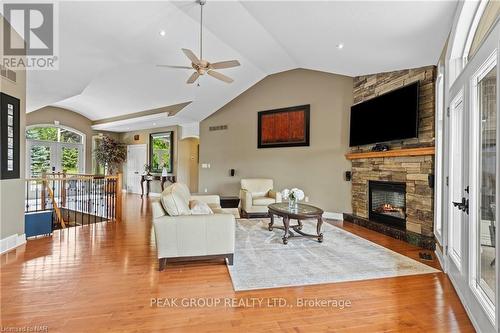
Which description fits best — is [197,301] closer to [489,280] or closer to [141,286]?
[141,286]

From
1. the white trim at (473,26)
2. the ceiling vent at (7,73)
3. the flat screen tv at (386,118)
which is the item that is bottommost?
the flat screen tv at (386,118)

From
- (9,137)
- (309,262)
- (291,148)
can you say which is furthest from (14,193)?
(291,148)

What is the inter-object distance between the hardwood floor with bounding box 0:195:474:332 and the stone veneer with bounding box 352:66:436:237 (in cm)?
93

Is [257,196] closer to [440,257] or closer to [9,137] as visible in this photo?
[440,257]

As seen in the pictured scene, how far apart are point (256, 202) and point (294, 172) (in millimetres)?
1385

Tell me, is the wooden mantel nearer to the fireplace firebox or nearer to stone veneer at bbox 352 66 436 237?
stone veneer at bbox 352 66 436 237

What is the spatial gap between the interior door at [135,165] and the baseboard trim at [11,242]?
6416 millimetres

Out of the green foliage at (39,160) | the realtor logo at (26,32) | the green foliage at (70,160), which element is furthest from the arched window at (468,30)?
the green foliage at (70,160)

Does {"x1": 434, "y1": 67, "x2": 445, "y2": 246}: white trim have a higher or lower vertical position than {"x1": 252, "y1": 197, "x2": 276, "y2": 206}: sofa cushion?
higher

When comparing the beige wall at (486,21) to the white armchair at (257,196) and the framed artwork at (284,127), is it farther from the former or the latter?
the white armchair at (257,196)

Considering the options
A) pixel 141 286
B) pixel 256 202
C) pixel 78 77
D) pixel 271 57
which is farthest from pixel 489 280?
pixel 78 77

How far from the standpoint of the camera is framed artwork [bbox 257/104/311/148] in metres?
6.34

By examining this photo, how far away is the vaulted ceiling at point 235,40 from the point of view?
3.38 meters

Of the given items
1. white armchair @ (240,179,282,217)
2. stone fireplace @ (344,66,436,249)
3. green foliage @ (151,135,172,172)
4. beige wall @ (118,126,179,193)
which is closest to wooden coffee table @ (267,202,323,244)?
white armchair @ (240,179,282,217)
